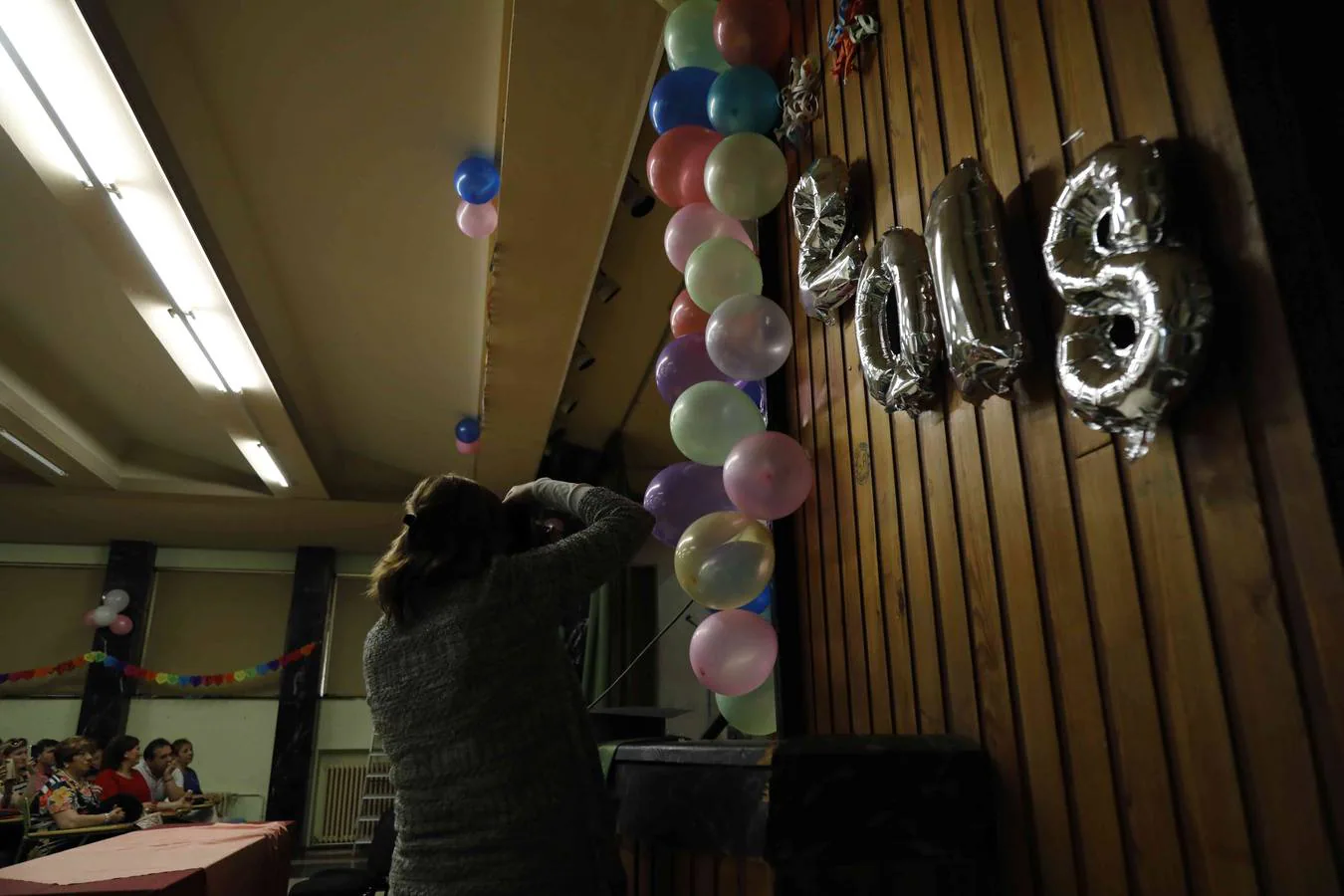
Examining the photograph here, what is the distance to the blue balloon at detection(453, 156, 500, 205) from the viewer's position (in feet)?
11.3

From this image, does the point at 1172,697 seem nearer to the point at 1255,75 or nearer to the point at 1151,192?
the point at 1151,192

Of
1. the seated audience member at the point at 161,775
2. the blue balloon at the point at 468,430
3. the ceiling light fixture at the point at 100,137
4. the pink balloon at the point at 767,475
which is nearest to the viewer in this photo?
the pink balloon at the point at 767,475

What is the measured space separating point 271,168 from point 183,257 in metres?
0.62

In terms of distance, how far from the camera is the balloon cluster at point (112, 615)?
315 inches

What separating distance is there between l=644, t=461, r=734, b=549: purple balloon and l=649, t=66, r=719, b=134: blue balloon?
91 centimetres

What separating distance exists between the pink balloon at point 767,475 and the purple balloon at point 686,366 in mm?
417

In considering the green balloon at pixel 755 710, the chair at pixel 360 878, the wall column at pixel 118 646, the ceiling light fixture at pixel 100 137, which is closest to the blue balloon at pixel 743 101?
the green balloon at pixel 755 710

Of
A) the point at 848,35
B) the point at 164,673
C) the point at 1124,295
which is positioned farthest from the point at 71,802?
the point at 1124,295

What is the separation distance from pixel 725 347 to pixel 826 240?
0.31 meters

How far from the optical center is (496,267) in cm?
386

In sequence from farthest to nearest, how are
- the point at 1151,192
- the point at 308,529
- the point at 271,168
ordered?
the point at 308,529 < the point at 271,168 < the point at 1151,192

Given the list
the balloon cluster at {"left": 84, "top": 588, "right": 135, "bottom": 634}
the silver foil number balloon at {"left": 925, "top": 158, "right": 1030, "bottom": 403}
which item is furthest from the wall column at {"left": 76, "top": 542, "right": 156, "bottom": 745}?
the silver foil number balloon at {"left": 925, "top": 158, "right": 1030, "bottom": 403}

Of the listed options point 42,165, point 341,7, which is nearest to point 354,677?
point 42,165

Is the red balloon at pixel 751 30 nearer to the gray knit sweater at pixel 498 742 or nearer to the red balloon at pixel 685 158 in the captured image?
the red balloon at pixel 685 158
